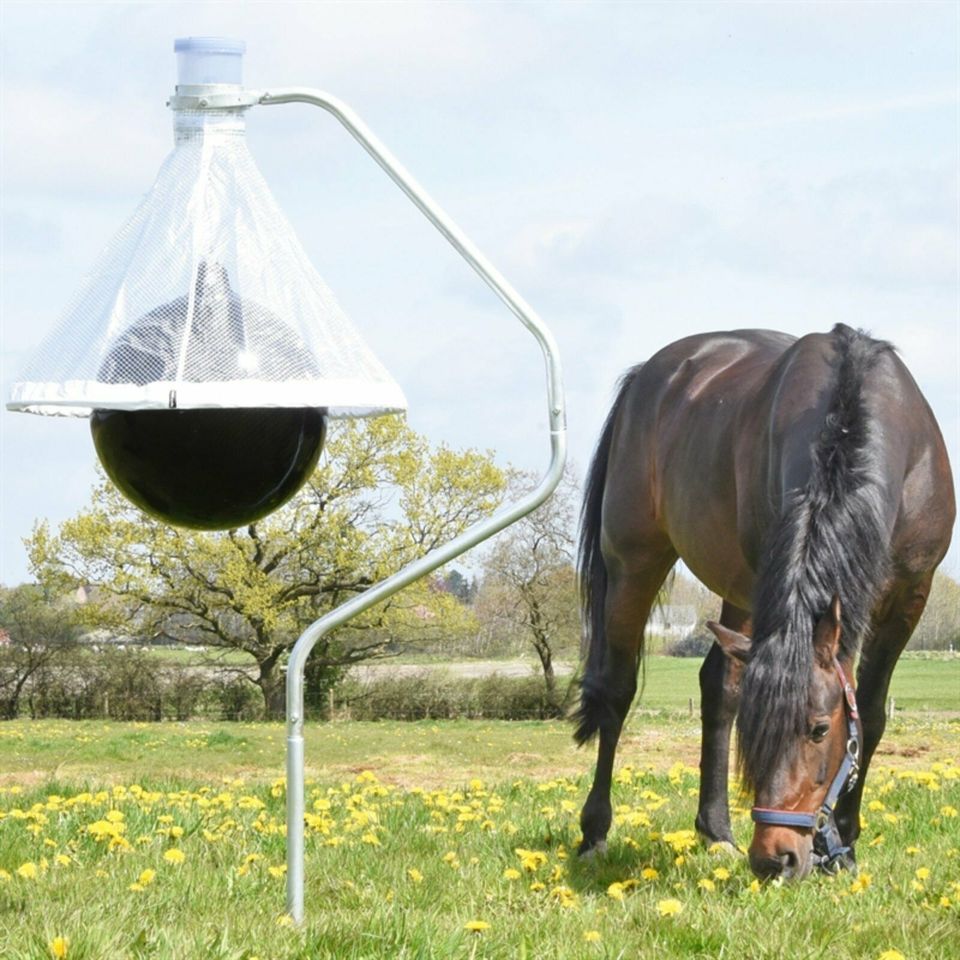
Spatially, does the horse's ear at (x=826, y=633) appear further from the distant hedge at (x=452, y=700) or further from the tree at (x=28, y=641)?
the tree at (x=28, y=641)

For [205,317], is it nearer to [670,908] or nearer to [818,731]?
[670,908]

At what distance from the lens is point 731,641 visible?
5211 millimetres

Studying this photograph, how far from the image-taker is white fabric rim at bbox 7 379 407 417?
3.77m

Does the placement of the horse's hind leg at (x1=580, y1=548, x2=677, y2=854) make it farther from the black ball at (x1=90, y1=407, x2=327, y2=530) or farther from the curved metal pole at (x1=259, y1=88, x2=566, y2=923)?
the black ball at (x1=90, y1=407, x2=327, y2=530)

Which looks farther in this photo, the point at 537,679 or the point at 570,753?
the point at 537,679

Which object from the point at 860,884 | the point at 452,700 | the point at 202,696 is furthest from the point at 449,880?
the point at 202,696

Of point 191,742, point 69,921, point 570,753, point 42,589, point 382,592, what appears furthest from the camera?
point 42,589

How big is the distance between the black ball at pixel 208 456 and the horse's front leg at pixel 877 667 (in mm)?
2870

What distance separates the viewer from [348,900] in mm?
4902

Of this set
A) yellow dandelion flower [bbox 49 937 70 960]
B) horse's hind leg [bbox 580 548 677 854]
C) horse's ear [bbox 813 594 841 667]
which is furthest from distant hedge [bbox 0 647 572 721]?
yellow dandelion flower [bbox 49 937 70 960]

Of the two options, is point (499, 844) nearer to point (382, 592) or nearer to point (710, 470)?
point (710, 470)

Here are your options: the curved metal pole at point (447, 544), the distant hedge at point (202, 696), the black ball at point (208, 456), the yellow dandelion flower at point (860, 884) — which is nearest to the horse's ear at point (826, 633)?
the yellow dandelion flower at point (860, 884)

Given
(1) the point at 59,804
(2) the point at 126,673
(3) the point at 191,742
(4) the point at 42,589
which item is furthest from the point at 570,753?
(4) the point at 42,589

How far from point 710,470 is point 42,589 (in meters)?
36.1
